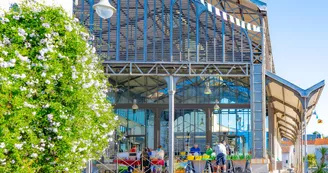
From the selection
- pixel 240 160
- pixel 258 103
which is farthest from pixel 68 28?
pixel 258 103

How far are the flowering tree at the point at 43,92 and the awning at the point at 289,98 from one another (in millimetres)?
11747

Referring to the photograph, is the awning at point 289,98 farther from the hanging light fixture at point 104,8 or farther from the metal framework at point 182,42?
the hanging light fixture at point 104,8

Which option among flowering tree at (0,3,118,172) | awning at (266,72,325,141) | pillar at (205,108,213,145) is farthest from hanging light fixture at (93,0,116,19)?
pillar at (205,108,213,145)

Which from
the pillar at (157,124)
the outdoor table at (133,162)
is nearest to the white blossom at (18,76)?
the outdoor table at (133,162)

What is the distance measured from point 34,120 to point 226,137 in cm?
1858

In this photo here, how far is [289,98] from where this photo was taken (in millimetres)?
23531

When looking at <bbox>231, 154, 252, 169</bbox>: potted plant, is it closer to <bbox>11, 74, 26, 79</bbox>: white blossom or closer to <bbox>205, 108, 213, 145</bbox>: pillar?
<bbox>205, 108, 213, 145</bbox>: pillar

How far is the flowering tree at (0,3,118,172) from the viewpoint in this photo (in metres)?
7.96

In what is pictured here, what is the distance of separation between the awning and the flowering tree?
11747mm

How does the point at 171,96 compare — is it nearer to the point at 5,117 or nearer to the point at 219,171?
the point at 219,171

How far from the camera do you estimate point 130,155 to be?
819 inches

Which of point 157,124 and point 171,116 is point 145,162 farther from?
point 157,124

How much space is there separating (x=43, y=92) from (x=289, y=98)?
16.8 meters

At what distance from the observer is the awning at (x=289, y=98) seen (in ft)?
64.6
